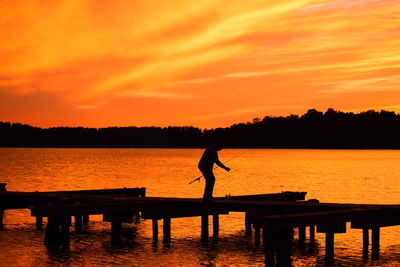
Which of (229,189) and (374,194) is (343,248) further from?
(229,189)

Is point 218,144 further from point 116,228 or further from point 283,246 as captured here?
point 283,246

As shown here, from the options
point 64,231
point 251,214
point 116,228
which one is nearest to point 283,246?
point 251,214

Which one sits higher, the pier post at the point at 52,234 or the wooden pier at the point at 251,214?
the wooden pier at the point at 251,214

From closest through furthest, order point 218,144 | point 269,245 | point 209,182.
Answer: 1. point 269,245
2. point 218,144
3. point 209,182

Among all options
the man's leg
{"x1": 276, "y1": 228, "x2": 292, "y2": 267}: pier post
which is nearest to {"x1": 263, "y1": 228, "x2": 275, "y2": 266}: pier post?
{"x1": 276, "y1": 228, "x2": 292, "y2": 267}: pier post

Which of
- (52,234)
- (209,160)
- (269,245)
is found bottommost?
(52,234)

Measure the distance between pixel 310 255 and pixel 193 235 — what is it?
248 inches

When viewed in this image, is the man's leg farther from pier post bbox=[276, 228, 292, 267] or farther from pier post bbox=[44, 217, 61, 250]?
pier post bbox=[276, 228, 292, 267]

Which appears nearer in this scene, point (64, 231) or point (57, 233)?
point (57, 233)

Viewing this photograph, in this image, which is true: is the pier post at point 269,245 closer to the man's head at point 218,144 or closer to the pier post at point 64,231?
the man's head at point 218,144

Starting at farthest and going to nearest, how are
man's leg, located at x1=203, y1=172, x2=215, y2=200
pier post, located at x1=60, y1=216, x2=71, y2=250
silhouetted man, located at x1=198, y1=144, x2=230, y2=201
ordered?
man's leg, located at x1=203, y1=172, x2=215, y2=200 < silhouetted man, located at x1=198, y1=144, x2=230, y2=201 < pier post, located at x1=60, y1=216, x2=71, y2=250

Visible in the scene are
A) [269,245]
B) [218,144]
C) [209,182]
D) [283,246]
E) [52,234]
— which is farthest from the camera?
[209,182]

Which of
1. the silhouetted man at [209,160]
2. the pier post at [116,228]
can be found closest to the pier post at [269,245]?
the silhouetted man at [209,160]

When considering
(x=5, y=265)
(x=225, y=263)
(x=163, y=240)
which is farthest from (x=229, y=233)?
(x=5, y=265)
